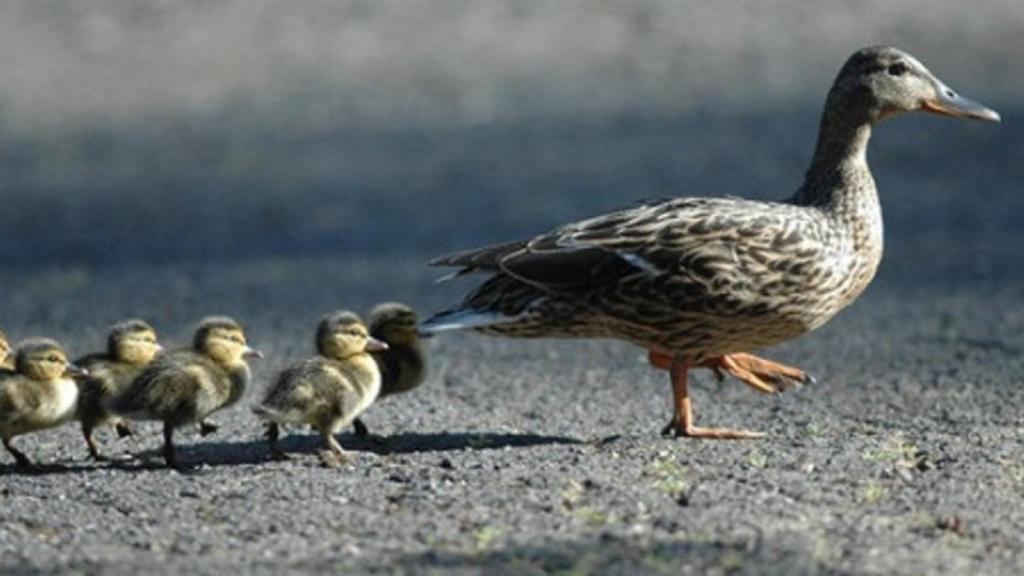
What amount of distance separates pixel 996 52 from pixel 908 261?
6.83 meters

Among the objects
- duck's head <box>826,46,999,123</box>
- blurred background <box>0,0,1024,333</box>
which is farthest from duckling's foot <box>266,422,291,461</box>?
blurred background <box>0,0,1024,333</box>

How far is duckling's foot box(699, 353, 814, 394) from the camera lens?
959cm

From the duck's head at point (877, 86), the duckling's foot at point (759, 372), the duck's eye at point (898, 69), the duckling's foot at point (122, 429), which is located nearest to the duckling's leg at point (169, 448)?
the duckling's foot at point (122, 429)

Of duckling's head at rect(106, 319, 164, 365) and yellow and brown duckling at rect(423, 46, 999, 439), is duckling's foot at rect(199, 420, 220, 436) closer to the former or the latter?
duckling's head at rect(106, 319, 164, 365)

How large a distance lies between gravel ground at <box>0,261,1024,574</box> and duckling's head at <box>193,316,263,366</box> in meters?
0.36

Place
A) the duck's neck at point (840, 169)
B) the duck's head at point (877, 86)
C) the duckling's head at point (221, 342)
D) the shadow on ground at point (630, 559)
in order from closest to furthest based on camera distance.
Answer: the shadow on ground at point (630, 559), the duckling's head at point (221, 342), the duck's neck at point (840, 169), the duck's head at point (877, 86)

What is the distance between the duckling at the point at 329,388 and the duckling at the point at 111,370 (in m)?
0.48

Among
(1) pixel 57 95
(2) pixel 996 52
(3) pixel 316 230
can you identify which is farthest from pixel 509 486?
(2) pixel 996 52

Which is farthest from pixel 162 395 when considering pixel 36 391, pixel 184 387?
pixel 36 391

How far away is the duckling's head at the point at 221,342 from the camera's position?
9133 millimetres

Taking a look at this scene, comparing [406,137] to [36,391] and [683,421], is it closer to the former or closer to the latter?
[683,421]

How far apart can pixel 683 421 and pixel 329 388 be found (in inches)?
51.1

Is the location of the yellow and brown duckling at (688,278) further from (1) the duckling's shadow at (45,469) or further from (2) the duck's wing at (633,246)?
(1) the duckling's shadow at (45,469)

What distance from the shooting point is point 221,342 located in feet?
30.0
